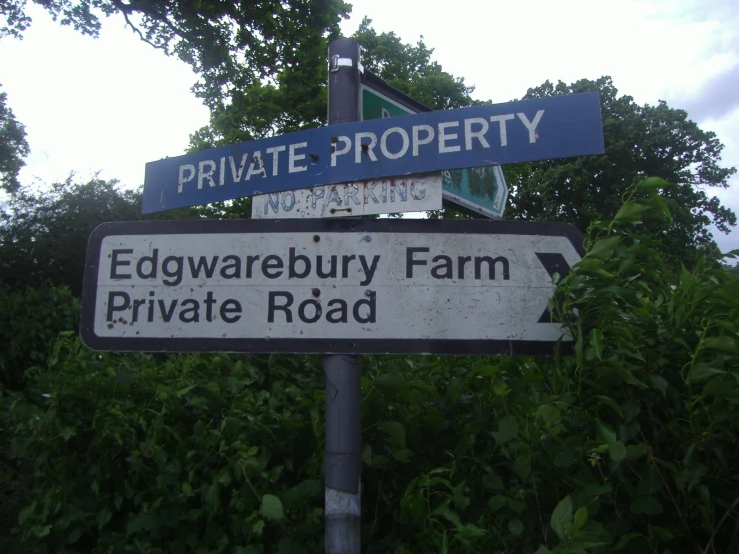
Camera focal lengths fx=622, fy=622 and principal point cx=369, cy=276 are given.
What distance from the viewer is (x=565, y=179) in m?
28.2

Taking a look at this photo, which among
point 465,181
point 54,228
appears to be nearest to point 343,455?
point 465,181

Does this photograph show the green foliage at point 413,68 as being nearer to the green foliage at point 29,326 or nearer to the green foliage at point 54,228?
the green foliage at point 54,228

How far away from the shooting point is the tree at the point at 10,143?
80.2 ft

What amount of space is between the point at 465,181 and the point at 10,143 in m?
29.6

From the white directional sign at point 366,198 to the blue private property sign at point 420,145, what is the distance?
0.03 m

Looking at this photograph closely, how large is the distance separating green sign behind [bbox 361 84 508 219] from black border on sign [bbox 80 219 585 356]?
28 centimetres

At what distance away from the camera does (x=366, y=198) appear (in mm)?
1911

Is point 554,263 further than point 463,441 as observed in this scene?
No

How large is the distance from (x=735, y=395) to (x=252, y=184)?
1.52 m

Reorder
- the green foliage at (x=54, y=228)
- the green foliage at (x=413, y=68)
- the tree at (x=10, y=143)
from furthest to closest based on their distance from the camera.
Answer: the tree at (x=10, y=143) < the green foliage at (x=413, y=68) < the green foliage at (x=54, y=228)

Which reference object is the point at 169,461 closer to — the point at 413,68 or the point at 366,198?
the point at 366,198

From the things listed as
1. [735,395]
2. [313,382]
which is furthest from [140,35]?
[735,395]

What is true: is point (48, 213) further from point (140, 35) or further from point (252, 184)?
point (252, 184)

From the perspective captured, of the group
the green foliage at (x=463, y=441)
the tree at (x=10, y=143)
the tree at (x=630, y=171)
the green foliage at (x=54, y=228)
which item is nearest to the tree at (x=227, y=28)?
the green foliage at (x=54, y=228)
